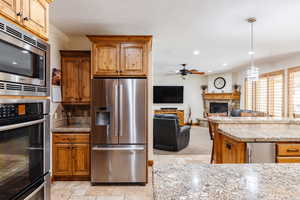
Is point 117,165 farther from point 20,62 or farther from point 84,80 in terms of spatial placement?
point 20,62

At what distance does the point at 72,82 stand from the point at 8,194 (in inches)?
95.9

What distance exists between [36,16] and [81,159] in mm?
2265

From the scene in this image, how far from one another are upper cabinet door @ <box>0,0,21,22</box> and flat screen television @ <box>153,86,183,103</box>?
8.64 m

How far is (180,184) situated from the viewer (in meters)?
0.98

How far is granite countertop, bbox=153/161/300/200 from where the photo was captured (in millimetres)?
858

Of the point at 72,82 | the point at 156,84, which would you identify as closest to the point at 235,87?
the point at 156,84

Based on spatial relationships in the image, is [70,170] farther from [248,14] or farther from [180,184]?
[248,14]

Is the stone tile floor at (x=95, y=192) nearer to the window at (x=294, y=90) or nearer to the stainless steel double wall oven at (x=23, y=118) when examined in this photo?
the stainless steel double wall oven at (x=23, y=118)

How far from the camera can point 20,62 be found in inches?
56.0

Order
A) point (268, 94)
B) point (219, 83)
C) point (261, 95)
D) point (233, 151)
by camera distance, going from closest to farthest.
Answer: point (233, 151) < point (268, 94) < point (261, 95) < point (219, 83)

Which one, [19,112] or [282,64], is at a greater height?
[282,64]

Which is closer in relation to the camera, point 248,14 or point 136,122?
point 248,14

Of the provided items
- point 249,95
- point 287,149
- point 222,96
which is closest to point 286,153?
point 287,149

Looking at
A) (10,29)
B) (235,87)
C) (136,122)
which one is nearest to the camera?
(10,29)
